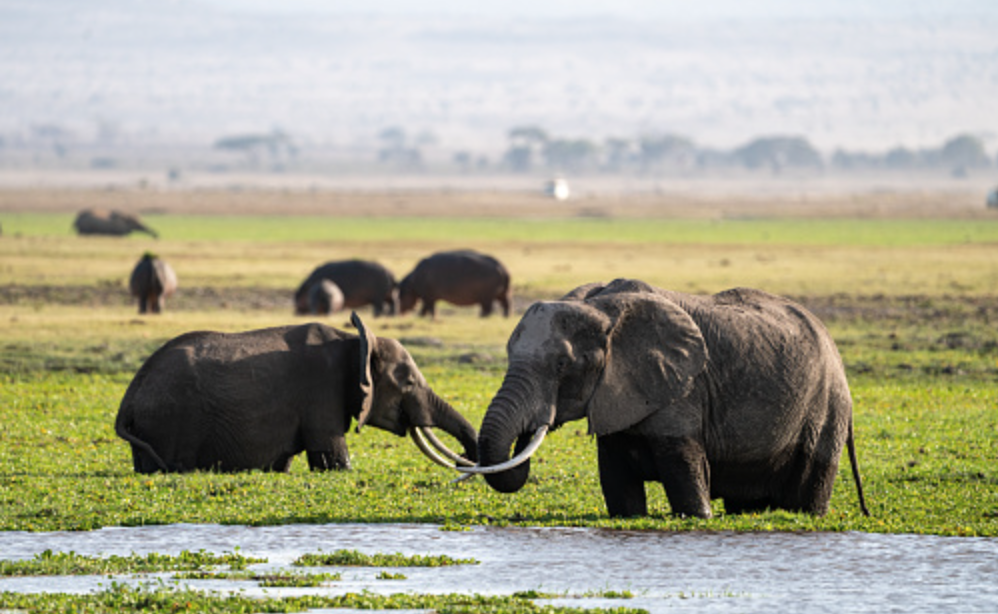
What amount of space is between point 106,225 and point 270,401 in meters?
59.8

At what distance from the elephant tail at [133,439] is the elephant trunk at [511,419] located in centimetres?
470

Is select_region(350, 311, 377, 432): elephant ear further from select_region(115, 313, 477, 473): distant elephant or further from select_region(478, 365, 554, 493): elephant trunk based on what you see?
select_region(478, 365, 554, 493): elephant trunk

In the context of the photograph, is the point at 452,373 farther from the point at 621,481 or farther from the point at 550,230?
the point at 550,230

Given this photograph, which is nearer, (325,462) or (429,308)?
(325,462)

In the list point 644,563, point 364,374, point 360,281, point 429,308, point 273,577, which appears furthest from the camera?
point 360,281

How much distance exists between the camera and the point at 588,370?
1320 cm

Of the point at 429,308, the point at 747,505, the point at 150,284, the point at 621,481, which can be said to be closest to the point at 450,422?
the point at 621,481

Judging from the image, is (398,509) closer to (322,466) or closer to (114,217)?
(322,466)

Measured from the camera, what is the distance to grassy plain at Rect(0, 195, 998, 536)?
586 inches

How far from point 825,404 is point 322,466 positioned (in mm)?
5402

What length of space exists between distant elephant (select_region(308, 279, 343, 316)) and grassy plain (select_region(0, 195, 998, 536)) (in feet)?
2.31

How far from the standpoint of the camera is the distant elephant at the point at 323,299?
39.0 meters

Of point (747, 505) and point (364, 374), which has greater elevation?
point (364, 374)

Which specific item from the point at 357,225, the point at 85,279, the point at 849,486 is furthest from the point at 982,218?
the point at 849,486
